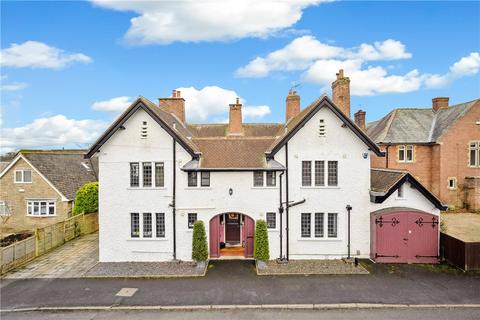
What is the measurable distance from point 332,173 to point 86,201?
70.4ft

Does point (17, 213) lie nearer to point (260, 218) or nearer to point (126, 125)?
A: point (126, 125)

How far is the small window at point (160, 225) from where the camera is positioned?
17.5 metres

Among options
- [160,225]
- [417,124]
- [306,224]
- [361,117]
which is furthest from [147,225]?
[417,124]

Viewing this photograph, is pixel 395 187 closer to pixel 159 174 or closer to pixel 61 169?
pixel 159 174

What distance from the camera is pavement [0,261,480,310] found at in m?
12.5

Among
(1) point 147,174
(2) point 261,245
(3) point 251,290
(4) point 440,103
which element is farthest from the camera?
(4) point 440,103

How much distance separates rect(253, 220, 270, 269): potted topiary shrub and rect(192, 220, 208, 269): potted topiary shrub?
3.00 meters

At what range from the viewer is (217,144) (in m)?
19.2

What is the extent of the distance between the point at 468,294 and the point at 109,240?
19.5m

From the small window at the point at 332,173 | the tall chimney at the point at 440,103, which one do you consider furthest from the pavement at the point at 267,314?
the tall chimney at the point at 440,103

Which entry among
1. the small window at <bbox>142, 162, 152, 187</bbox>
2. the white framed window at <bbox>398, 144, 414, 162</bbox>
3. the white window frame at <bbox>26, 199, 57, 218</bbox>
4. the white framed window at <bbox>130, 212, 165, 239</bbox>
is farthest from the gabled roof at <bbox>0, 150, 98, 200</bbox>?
the white framed window at <bbox>398, 144, 414, 162</bbox>

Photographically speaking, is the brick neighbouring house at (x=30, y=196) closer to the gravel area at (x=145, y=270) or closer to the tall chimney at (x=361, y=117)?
the gravel area at (x=145, y=270)

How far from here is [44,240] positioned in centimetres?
1950

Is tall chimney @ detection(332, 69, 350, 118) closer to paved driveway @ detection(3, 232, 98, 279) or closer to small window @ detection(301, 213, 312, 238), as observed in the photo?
small window @ detection(301, 213, 312, 238)
